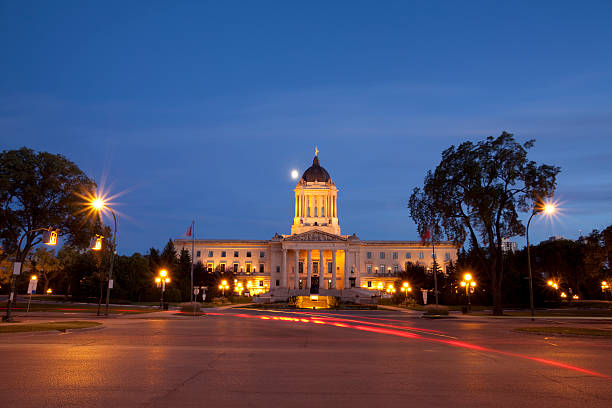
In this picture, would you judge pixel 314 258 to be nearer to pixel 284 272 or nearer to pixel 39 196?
pixel 284 272

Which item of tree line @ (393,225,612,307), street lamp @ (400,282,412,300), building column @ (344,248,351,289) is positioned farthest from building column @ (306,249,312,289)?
street lamp @ (400,282,412,300)

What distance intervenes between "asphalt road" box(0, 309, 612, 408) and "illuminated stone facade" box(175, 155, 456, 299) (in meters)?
106

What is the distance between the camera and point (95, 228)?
174ft

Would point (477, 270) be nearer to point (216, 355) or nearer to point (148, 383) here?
point (216, 355)

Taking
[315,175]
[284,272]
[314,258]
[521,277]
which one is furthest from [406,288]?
[315,175]

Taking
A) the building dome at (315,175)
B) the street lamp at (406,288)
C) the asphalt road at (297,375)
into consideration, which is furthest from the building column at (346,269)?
the asphalt road at (297,375)

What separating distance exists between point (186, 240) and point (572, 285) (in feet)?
315

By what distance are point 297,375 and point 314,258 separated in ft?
395

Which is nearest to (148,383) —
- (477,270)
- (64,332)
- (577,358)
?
(577,358)

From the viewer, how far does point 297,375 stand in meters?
11.2

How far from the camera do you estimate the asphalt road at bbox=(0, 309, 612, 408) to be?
336 inches

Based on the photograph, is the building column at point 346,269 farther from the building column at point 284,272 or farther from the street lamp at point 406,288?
the street lamp at point 406,288

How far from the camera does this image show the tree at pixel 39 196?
4788cm

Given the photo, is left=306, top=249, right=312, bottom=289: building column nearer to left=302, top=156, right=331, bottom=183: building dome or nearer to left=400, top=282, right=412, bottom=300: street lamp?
left=302, top=156, right=331, bottom=183: building dome
